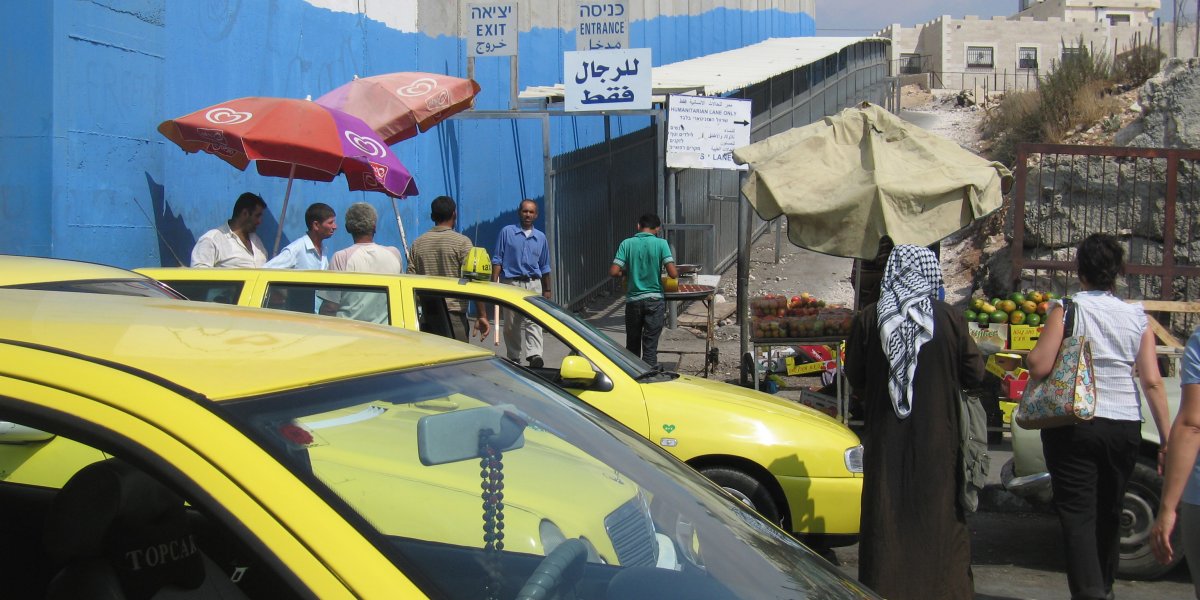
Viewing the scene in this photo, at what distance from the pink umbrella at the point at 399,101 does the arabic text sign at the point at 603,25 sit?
2564 mm

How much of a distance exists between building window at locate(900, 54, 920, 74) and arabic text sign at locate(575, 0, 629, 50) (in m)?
47.1

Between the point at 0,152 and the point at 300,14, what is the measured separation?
3511 mm

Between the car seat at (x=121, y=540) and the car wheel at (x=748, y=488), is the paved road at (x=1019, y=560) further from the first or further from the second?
the car seat at (x=121, y=540)

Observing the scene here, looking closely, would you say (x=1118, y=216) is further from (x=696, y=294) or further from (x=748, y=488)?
(x=748, y=488)

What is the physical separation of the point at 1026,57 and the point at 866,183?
51.5 m

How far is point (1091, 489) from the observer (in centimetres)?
466

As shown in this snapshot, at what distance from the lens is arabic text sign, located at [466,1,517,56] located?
11484mm

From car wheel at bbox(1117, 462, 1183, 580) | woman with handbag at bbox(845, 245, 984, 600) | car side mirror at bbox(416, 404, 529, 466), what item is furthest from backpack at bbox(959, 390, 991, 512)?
car side mirror at bbox(416, 404, 529, 466)

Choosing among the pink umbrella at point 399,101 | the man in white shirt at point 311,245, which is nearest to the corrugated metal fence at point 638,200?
the pink umbrella at point 399,101

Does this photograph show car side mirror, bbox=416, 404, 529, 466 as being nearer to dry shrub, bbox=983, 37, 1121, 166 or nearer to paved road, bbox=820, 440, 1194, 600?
paved road, bbox=820, 440, 1194, 600

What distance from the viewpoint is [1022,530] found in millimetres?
6898

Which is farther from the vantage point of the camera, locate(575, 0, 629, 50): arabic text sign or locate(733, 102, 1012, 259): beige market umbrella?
locate(575, 0, 629, 50): arabic text sign

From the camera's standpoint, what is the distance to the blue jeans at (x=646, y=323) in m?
9.90

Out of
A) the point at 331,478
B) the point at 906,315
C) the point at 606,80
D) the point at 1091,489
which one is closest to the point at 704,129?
the point at 606,80
